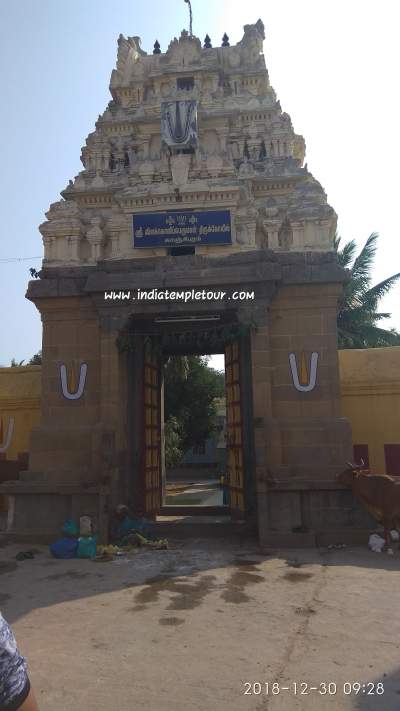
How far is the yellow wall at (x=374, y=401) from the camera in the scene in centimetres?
1074

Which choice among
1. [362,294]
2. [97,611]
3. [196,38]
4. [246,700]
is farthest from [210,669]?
[362,294]

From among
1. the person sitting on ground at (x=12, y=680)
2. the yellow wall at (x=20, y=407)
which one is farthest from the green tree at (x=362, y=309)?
the person sitting on ground at (x=12, y=680)

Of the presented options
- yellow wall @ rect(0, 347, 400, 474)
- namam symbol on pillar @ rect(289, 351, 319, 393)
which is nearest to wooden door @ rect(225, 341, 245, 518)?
namam symbol on pillar @ rect(289, 351, 319, 393)

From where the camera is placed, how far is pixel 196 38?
12883mm

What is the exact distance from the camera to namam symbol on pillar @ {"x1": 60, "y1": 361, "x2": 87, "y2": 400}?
34.6ft

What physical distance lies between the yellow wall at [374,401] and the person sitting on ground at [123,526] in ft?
15.8

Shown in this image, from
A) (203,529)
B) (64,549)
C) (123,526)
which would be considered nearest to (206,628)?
(64,549)

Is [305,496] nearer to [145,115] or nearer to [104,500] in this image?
[104,500]

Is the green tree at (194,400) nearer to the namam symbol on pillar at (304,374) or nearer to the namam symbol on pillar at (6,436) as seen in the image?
the namam symbol on pillar at (6,436)

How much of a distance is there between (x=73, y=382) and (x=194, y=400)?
61.2 ft

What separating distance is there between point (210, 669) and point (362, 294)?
62.0 ft

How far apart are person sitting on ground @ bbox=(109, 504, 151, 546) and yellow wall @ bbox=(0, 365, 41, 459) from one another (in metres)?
3.66

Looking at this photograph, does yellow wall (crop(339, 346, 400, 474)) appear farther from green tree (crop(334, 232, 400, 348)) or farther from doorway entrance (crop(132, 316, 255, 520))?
green tree (crop(334, 232, 400, 348))

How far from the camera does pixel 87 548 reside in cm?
871
